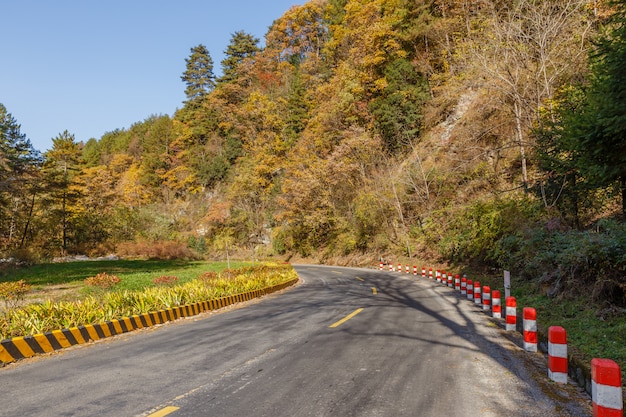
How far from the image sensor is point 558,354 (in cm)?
508

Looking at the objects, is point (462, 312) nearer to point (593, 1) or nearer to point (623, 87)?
point (623, 87)

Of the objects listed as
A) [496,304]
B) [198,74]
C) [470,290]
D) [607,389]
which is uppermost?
[198,74]

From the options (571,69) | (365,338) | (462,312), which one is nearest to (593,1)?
(571,69)

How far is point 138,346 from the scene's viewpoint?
24.4 ft

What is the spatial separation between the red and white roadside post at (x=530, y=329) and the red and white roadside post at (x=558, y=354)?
1.17 meters

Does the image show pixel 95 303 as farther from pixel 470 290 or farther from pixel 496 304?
pixel 470 290

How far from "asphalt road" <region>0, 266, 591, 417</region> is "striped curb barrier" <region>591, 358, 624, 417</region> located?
861 mm

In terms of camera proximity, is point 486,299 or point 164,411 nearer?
point 164,411

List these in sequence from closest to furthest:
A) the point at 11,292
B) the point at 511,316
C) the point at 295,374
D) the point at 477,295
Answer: the point at 295,374, the point at 511,316, the point at 11,292, the point at 477,295

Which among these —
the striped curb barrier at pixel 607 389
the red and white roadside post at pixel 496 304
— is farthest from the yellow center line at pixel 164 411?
the red and white roadside post at pixel 496 304

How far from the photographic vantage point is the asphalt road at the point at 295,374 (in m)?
4.24

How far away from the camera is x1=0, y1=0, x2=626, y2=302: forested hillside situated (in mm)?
12828

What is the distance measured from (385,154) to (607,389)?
106 ft

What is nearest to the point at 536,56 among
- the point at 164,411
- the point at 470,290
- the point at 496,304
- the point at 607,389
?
the point at 470,290
